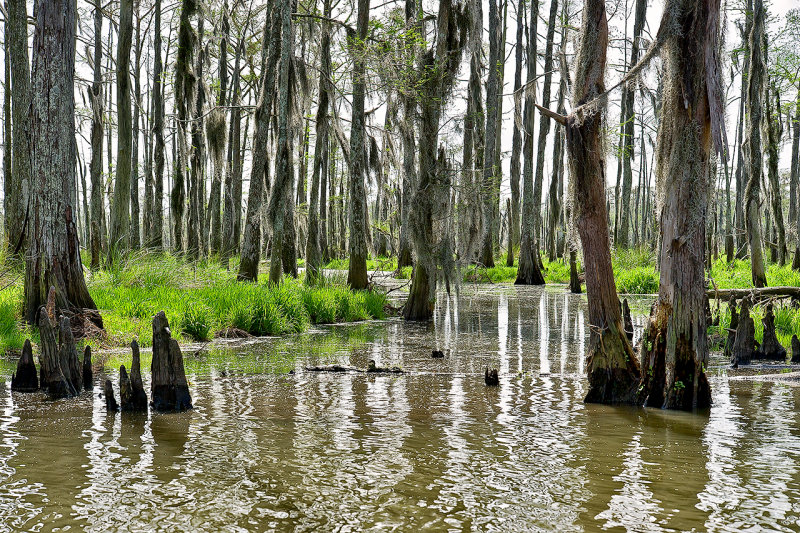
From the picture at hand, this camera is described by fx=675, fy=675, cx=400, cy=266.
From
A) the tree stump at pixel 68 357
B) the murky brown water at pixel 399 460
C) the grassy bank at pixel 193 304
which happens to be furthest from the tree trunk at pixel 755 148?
the tree stump at pixel 68 357

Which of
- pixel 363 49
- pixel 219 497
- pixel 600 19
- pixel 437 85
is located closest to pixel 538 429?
pixel 219 497

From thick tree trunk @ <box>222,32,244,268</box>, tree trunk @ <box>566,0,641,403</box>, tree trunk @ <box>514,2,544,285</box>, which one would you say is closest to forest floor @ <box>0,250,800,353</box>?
tree trunk @ <box>566,0,641,403</box>

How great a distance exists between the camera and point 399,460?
4.25 m

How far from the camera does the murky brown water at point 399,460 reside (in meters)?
3.36

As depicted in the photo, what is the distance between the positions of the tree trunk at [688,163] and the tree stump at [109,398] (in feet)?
14.8

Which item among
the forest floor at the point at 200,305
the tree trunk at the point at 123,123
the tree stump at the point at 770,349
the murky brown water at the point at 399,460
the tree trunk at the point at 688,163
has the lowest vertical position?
the murky brown water at the point at 399,460

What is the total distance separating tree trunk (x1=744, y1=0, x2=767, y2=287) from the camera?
599 inches

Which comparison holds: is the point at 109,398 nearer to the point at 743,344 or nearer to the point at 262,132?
the point at 743,344

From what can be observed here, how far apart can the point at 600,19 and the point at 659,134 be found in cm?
121

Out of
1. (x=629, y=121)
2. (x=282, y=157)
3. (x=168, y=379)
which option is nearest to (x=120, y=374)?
(x=168, y=379)

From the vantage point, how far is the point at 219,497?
11.7 feet

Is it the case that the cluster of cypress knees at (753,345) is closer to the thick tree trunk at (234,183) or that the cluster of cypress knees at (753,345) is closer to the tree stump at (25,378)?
the tree stump at (25,378)

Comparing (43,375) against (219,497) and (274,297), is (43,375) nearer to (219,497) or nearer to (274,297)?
(219,497)

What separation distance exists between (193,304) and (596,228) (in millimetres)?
6832
